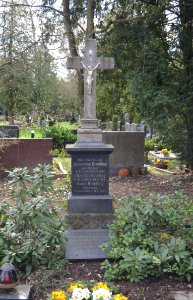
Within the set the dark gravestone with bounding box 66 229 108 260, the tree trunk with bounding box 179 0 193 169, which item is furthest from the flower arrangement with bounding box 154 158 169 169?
the dark gravestone with bounding box 66 229 108 260

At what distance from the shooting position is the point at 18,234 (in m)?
5.22

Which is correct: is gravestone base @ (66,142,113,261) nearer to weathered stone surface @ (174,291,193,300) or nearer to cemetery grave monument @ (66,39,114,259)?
cemetery grave monument @ (66,39,114,259)

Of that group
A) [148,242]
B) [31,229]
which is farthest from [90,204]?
[148,242]

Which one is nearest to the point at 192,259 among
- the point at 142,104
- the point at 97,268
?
the point at 97,268

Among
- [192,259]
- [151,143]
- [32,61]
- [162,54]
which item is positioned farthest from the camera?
[151,143]

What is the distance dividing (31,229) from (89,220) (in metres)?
1.38

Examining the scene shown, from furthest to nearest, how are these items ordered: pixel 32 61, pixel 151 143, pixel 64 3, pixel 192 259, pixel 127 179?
pixel 151 143
pixel 32 61
pixel 64 3
pixel 127 179
pixel 192 259

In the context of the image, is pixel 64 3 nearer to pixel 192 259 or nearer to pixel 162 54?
pixel 162 54

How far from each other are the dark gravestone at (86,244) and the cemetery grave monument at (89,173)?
0.02 meters

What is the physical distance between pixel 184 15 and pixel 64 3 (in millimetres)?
4034

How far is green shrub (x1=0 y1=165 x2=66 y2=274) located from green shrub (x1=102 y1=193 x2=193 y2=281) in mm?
675

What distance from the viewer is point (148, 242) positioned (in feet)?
16.1

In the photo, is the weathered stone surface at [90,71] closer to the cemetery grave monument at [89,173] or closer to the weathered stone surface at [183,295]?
the cemetery grave monument at [89,173]

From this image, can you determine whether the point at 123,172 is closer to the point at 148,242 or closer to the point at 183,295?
the point at 148,242
